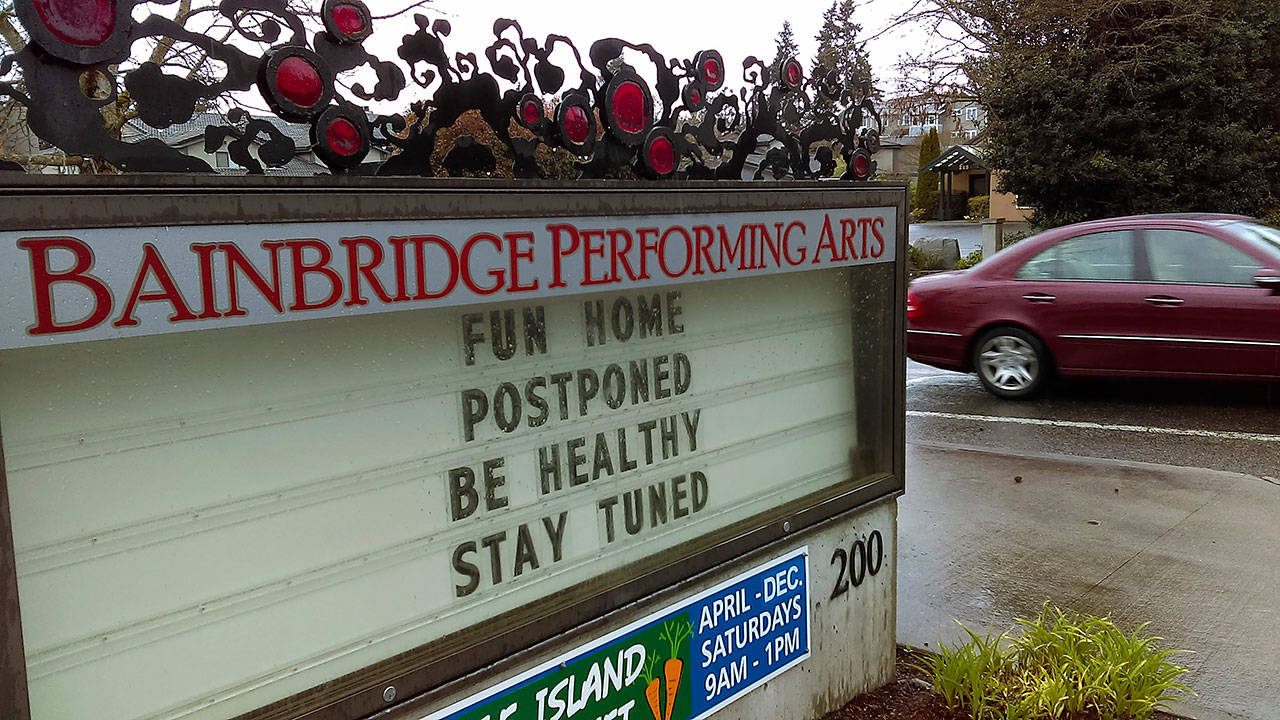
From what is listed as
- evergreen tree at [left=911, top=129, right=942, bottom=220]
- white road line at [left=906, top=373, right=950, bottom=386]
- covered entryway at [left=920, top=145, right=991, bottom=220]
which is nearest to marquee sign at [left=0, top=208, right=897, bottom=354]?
white road line at [left=906, top=373, right=950, bottom=386]

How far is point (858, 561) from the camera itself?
3.56 metres

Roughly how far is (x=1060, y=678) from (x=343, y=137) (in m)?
2.71

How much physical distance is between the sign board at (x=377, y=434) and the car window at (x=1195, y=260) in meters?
6.21

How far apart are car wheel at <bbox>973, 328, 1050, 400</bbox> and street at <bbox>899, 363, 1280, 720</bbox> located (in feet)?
0.62

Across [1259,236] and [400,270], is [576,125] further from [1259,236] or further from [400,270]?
[1259,236]

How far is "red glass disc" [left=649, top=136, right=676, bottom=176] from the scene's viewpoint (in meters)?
2.75

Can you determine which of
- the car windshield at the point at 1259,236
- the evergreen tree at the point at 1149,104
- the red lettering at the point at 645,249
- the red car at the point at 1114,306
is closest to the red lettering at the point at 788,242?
the red lettering at the point at 645,249

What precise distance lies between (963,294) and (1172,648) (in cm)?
551

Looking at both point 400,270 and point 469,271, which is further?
point 469,271

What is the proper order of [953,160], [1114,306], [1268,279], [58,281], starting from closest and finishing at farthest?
[58,281] → [1268,279] → [1114,306] → [953,160]

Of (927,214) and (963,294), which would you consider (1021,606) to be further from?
(927,214)

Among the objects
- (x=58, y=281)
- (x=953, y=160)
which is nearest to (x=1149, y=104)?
(x=58, y=281)

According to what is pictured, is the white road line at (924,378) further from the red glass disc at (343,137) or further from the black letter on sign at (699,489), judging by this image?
the red glass disc at (343,137)

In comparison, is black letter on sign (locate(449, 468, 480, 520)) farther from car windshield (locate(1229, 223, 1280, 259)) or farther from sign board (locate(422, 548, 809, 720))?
car windshield (locate(1229, 223, 1280, 259))
